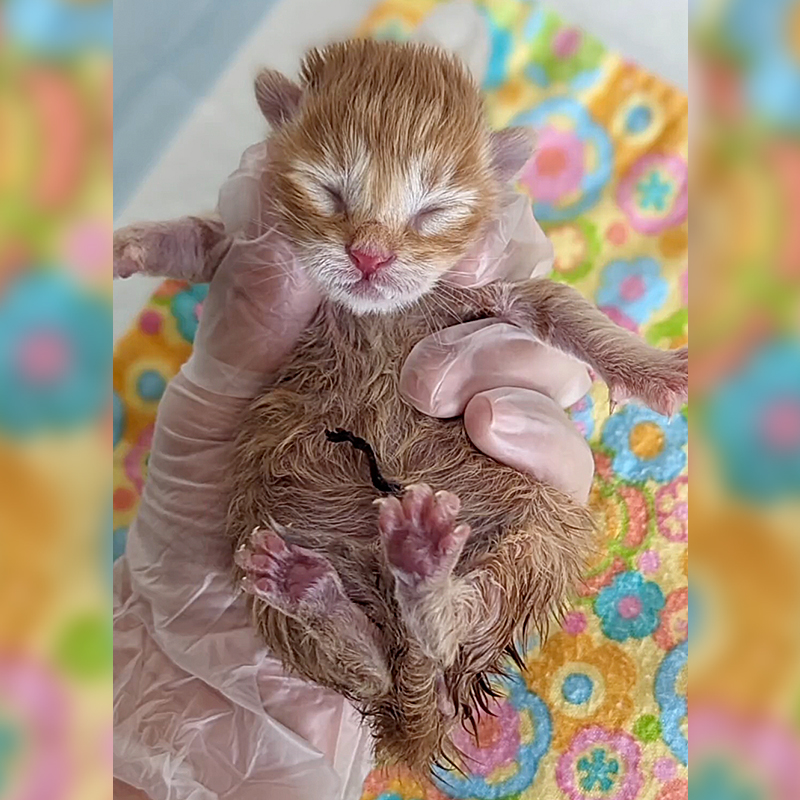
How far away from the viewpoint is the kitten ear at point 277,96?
91cm

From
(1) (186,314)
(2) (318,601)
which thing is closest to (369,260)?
(2) (318,601)

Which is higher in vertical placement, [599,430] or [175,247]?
[599,430]

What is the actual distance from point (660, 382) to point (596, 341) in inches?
3.4

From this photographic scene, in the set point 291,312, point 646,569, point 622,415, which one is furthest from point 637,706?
point 291,312

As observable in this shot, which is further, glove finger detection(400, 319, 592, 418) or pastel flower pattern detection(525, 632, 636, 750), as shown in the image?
pastel flower pattern detection(525, 632, 636, 750)

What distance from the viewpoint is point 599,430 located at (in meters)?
1.36
